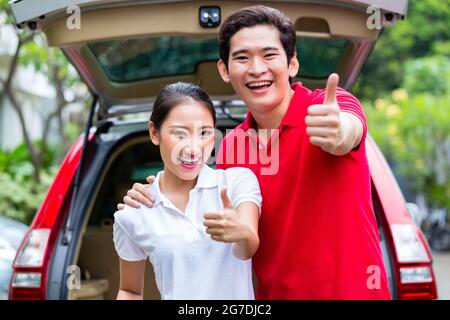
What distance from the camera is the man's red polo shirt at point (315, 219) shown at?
1.87 m

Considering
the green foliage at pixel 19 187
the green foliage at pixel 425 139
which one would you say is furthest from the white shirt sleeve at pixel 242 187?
the green foliage at pixel 425 139

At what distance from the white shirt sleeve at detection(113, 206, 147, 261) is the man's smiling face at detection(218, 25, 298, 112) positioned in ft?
1.43

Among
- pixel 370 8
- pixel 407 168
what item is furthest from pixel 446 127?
pixel 370 8

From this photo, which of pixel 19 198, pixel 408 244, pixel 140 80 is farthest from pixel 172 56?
pixel 19 198

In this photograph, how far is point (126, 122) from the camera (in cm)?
357

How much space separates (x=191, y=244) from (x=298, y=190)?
1.03 ft

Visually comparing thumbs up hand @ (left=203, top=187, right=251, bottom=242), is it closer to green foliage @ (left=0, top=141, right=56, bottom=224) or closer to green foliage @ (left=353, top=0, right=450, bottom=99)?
green foliage @ (left=0, top=141, right=56, bottom=224)

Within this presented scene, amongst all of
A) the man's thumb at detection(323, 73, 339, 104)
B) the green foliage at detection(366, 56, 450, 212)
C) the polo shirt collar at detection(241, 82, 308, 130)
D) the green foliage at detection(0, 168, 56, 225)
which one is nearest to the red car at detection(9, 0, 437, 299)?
the polo shirt collar at detection(241, 82, 308, 130)

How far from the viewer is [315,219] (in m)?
1.88

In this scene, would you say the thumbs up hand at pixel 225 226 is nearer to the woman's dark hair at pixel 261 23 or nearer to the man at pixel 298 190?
the man at pixel 298 190

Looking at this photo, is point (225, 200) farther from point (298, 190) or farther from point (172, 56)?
point (172, 56)

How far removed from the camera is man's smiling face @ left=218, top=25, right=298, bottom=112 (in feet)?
6.21
